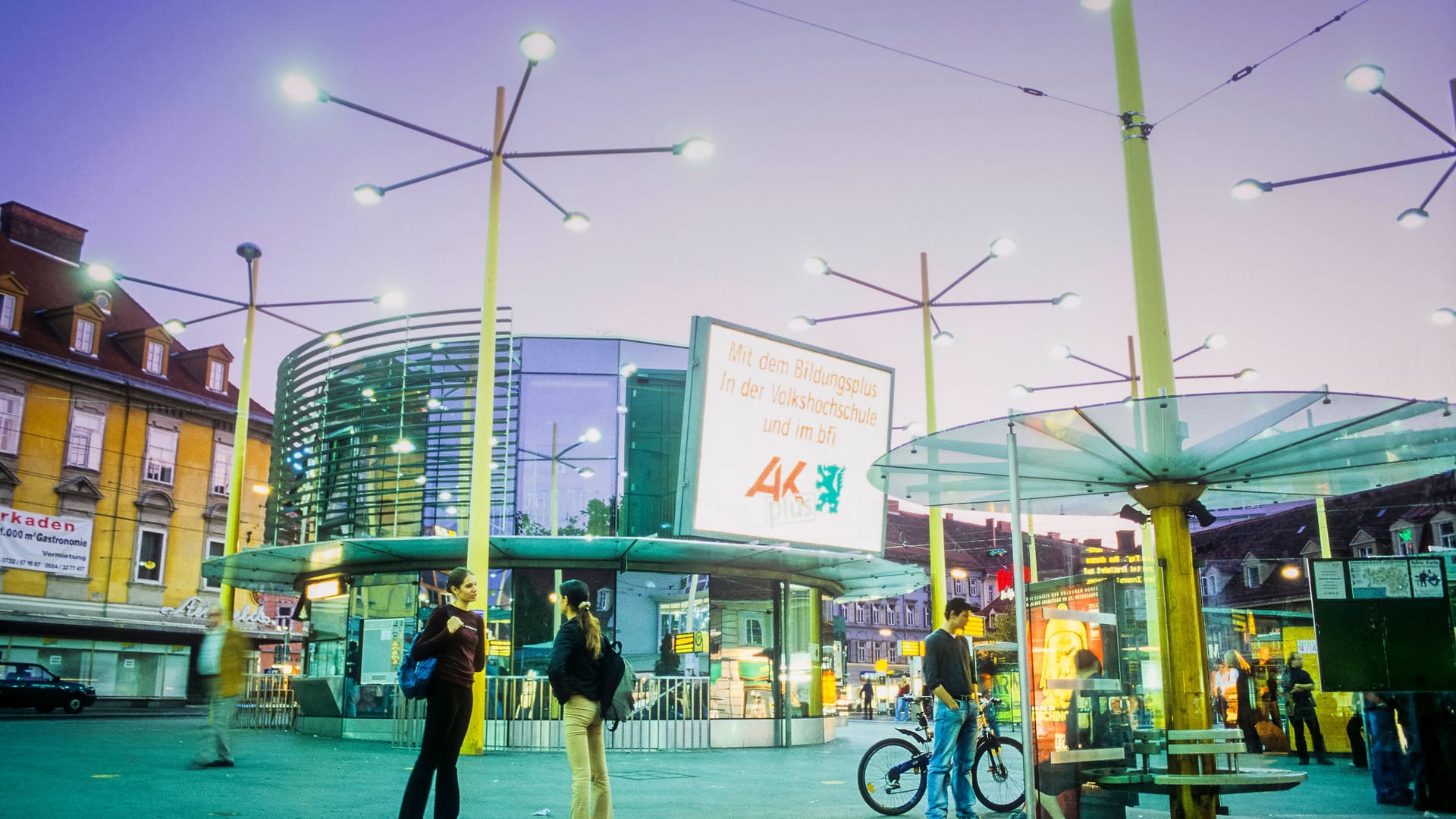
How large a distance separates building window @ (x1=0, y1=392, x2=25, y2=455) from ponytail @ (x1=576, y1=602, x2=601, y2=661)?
39.6 meters

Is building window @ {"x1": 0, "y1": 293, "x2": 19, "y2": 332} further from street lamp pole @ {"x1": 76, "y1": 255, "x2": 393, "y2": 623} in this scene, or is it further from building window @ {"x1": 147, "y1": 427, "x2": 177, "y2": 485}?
street lamp pole @ {"x1": 76, "y1": 255, "x2": 393, "y2": 623}

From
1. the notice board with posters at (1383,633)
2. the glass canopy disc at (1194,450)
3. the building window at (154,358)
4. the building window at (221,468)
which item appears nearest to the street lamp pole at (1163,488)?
the glass canopy disc at (1194,450)

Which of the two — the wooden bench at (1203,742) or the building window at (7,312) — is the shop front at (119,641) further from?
the wooden bench at (1203,742)

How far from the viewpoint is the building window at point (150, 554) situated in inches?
1779

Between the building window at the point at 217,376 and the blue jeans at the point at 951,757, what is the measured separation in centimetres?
4833

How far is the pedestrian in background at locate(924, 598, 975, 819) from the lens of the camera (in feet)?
30.3

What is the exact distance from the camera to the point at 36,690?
1375 inches

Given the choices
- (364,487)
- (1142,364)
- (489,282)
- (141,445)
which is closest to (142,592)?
(141,445)

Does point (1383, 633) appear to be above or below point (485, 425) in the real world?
below

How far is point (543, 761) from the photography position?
1595cm

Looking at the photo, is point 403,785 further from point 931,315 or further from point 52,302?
point 52,302

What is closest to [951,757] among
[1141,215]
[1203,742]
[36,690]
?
[1203,742]

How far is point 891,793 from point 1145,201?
5883 mm

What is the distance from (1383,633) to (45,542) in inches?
1682
